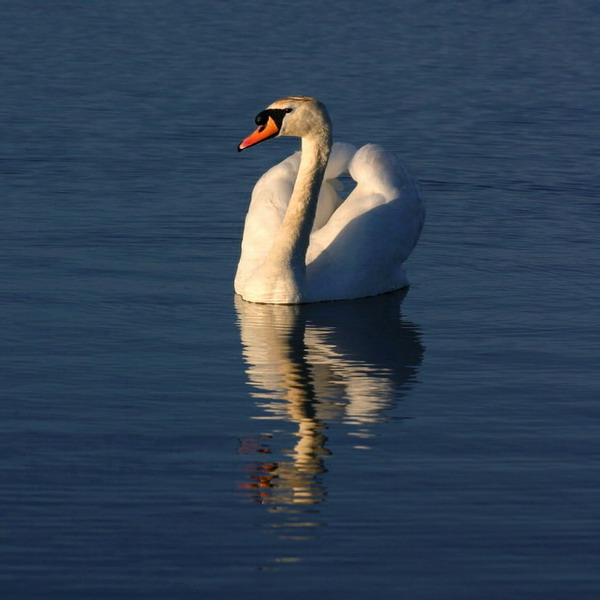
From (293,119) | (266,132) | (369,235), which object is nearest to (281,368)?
(369,235)

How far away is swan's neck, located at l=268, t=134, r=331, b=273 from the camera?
12.8 m

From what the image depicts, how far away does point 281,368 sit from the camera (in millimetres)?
10867

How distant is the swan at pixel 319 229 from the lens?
12898mm

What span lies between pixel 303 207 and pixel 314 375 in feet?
8.63

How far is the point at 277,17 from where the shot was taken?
31422 millimetres

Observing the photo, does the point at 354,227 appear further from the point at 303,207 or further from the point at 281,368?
the point at 281,368

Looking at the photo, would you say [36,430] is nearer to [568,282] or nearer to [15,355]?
[15,355]

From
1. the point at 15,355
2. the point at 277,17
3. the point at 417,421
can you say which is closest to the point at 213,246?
the point at 15,355

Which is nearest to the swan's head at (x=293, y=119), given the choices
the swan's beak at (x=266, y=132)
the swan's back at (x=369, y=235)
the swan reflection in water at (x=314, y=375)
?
the swan's beak at (x=266, y=132)

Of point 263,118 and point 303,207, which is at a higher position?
point 263,118

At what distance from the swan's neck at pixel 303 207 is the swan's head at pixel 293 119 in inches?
3.0

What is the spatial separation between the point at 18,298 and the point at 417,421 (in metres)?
3.97

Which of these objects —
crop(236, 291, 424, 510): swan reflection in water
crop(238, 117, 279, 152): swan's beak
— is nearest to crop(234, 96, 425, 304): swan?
crop(238, 117, 279, 152): swan's beak

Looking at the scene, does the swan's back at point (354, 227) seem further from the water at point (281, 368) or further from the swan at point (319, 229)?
the water at point (281, 368)
